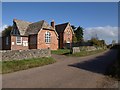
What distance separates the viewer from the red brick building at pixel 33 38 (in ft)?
115

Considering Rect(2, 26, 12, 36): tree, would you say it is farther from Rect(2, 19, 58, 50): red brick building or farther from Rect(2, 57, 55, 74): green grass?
Rect(2, 57, 55, 74): green grass

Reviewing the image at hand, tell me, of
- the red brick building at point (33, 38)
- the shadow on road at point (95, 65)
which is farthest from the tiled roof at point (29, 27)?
the shadow on road at point (95, 65)

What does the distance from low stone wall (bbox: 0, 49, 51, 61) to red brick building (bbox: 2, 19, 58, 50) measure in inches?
597

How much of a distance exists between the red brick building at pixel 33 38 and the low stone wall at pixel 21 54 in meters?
15.2

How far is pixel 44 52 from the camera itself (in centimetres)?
2064

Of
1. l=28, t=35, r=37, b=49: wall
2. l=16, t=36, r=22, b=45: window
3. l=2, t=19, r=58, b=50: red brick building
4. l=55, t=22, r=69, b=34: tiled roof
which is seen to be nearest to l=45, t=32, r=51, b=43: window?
l=2, t=19, r=58, b=50: red brick building

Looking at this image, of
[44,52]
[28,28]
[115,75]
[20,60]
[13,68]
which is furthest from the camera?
[28,28]

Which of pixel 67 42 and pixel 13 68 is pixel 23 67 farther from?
pixel 67 42

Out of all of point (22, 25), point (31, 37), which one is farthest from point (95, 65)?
point (22, 25)

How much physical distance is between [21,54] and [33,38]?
18.8 meters

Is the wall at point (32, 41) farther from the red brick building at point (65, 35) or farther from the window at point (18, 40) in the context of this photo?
the red brick building at point (65, 35)

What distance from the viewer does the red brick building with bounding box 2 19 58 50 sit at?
35.0m

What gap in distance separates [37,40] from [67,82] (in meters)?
25.8

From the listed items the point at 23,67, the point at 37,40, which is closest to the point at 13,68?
the point at 23,67
